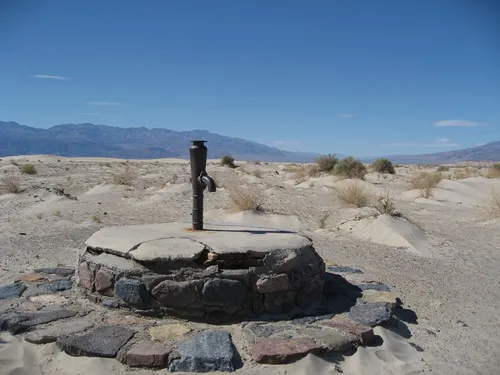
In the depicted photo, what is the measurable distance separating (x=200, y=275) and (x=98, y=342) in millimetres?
871

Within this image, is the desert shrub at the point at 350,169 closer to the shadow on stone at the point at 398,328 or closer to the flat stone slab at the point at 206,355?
the shadow on stone at the point at 398,328

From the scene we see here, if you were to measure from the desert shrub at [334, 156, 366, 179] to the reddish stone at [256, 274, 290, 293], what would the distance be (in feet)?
47.0

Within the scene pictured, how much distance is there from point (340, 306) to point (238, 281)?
3.49ft

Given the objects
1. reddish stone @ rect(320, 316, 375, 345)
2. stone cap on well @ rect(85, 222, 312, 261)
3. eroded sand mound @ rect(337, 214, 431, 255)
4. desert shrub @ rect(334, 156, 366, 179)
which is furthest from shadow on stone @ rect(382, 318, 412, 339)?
desert shrub @ rect(334, 156, 366, 179)

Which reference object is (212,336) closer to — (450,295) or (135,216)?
(450,295)

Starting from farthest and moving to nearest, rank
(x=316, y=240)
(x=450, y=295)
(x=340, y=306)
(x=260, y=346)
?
1. (x=316, y=240)
2. (x=450, y=295)
3. (x=340, y=306)
4. (x=260, y=346)

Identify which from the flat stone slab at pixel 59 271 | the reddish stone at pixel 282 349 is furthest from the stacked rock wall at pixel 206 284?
the flat stone slab at pixel 59 271

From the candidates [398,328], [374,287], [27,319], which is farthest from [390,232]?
[27,319]

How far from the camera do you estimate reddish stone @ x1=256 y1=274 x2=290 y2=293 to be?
355 cm

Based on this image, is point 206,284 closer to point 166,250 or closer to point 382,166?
point 166,250

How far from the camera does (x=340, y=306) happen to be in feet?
13.0

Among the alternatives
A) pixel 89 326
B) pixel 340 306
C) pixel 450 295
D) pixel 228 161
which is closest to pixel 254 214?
pixel 450 295

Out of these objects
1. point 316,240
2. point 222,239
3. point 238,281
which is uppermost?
point 222,239

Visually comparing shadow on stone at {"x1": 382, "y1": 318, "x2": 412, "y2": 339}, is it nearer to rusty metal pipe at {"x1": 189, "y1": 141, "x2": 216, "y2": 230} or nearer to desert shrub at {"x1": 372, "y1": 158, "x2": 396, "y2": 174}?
rusty metal pipe at {"x1": 189, "y1": 141, "x2": 216, "y2": 230}
